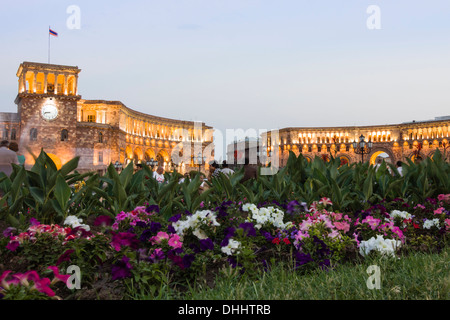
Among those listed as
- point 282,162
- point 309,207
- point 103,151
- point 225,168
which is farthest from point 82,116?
point 309,207

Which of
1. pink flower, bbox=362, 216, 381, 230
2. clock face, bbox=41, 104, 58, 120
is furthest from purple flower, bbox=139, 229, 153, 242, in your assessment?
clock face, bbox=41, 104, 58, 120

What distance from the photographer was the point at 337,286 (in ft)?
11.4

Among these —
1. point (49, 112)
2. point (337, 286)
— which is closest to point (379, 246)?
point (337, 286)

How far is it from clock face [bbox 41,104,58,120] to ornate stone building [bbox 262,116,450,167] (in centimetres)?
4720

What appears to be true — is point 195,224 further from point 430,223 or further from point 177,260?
point 430,223

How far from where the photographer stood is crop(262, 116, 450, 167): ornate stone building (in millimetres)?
96188

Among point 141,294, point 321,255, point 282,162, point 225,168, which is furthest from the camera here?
point 282,162

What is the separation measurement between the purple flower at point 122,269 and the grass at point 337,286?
0.55m

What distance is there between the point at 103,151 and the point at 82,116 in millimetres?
11501

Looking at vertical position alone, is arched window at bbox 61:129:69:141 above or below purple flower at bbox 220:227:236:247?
above

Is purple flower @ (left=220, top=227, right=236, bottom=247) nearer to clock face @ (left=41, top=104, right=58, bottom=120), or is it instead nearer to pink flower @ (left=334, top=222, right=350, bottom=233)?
pink flower @ (left=334, top=222, right=350, bottom=233)
